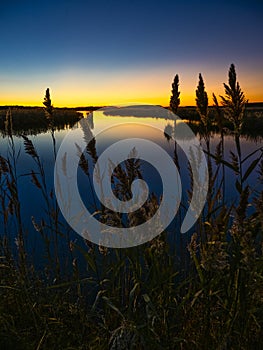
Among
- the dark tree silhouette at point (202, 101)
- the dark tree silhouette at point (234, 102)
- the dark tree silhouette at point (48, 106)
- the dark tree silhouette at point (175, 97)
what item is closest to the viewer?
the dark tree silhouette at point (234, 102)

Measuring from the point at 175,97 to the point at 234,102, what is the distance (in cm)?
66

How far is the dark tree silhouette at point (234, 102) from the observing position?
66.6 inches

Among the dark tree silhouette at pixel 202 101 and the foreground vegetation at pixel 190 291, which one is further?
the dark tree silhouette at pixel 202 101

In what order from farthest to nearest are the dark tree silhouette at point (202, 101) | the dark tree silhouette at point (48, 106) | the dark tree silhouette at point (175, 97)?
the dark tree silhouette at point (48, 106), the dark tree silhouette at point (175, 97), the dark tree silhouette at point (202, 101)

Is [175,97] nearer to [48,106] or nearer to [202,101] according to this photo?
[202,101]

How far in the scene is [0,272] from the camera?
3.40 m

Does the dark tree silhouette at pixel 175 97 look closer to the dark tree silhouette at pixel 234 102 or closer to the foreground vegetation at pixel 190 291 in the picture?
the foreground vegetation at pixel 190 291

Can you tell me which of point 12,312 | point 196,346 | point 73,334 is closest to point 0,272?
point 12,312

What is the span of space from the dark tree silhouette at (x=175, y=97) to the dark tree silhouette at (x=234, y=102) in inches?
22.5

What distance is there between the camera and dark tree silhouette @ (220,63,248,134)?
169 centimetres

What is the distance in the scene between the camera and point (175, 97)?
231 cm

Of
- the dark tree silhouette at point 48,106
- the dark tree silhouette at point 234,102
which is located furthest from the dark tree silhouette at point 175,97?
the dark tree silhouette at point 48,106

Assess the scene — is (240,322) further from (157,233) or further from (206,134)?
(206,134)

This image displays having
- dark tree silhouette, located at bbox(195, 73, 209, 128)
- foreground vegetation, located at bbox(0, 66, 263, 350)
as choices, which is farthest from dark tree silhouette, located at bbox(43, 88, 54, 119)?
dark tree silhouette, located at bbox(195, 73, 209, 128)
